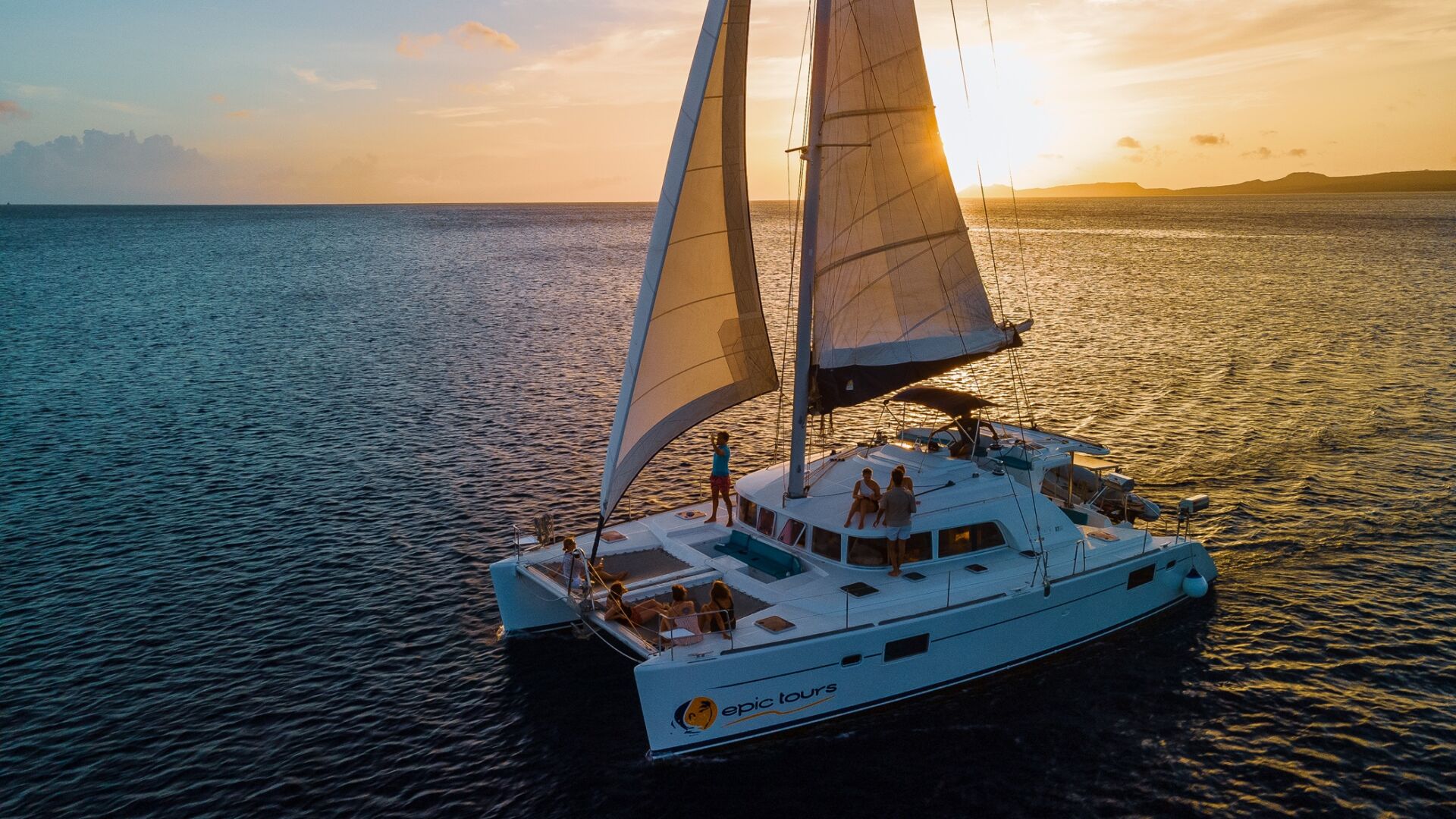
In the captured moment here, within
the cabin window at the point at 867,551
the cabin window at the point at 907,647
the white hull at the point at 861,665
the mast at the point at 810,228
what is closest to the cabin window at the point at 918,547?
the cabin window at the point at 867,551

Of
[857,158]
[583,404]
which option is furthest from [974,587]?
[583,404]

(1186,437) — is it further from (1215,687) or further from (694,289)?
(694,289)

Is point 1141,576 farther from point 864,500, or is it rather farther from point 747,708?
point 747,708

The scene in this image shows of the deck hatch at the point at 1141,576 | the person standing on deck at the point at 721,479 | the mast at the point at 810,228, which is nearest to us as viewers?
the mast at the point at 810,228

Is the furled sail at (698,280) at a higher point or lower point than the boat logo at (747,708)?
higher

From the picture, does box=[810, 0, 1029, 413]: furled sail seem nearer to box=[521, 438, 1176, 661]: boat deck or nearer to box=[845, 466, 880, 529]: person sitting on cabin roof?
box=[845, 466, 880, 529]: person sitting on cabin roof

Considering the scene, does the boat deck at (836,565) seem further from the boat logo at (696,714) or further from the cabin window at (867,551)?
the boat logo at (696,714)

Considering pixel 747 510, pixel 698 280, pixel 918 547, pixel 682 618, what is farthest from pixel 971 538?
pixel 698 280
